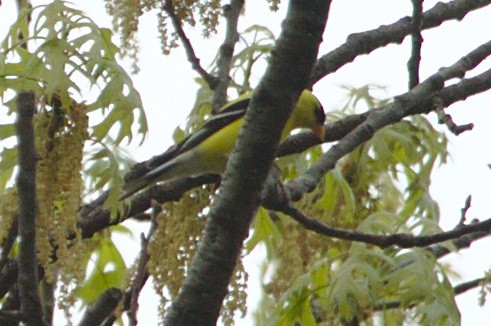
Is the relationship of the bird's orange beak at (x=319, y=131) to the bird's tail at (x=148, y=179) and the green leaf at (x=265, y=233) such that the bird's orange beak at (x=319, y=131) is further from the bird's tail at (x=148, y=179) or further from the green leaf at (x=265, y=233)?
the bird's tail at (x=148, y=179)

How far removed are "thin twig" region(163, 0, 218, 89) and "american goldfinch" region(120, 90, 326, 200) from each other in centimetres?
21

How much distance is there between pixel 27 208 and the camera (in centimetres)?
268

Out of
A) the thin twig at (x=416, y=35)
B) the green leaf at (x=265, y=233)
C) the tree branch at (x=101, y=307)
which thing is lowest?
the tree branch at (x=101, y=307)

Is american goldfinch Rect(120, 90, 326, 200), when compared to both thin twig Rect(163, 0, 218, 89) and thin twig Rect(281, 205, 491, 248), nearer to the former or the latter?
thin twig Rect(163, 0, 218, 89)

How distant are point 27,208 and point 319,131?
1653mm

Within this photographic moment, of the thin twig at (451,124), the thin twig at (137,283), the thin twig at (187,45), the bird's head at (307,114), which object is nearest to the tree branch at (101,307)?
the thin twig at (137,283)

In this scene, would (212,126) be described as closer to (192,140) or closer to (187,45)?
(192,140)

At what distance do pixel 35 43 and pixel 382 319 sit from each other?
5.31ft

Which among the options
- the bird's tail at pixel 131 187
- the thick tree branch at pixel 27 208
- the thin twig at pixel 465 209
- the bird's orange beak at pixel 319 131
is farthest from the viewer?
the bird's orange beak at pixel 319 131

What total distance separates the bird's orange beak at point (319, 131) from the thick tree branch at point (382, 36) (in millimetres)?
210

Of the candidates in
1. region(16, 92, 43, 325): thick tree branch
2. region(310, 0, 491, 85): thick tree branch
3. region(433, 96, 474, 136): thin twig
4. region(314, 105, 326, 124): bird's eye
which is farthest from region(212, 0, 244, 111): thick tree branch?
region(16, 92, 43, 325): thick tree branch

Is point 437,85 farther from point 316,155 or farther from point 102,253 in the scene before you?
point 102,253

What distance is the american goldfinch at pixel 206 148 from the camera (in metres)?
3.83

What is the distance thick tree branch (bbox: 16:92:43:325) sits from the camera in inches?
102
